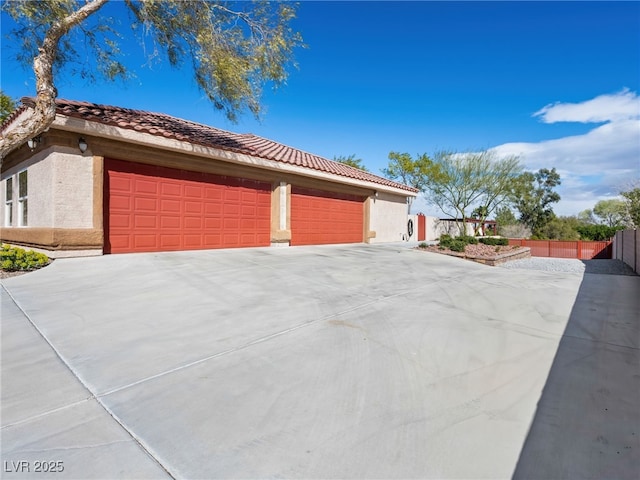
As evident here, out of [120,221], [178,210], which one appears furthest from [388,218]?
[120,221]

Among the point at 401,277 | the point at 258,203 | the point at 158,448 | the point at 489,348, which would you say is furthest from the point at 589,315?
the point at 258,203

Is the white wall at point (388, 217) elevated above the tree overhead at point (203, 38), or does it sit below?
below

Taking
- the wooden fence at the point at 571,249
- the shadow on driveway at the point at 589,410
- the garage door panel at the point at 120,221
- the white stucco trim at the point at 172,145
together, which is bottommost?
the shadow on driveway at the point at 589,410

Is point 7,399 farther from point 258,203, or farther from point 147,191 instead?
point 258,203

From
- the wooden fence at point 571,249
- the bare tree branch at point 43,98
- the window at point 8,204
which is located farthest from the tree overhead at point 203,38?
the wooden fence at point 571,249

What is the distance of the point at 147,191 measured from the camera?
969cm

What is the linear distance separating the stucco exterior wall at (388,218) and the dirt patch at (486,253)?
416 centimetres

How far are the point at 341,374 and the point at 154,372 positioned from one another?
178cm

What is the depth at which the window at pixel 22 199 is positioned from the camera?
32.4ft

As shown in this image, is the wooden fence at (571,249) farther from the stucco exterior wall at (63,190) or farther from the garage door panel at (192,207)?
the stucco exterior wall at (63,190)

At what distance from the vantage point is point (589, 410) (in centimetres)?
264

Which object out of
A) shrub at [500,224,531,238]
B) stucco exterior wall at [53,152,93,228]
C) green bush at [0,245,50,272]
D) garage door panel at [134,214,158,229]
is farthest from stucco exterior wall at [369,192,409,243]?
shrub at [500,224,531,238]

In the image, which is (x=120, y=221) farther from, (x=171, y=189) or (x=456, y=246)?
(x=456, y=246)

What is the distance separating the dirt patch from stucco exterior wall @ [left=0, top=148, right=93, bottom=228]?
12370 millimetres
